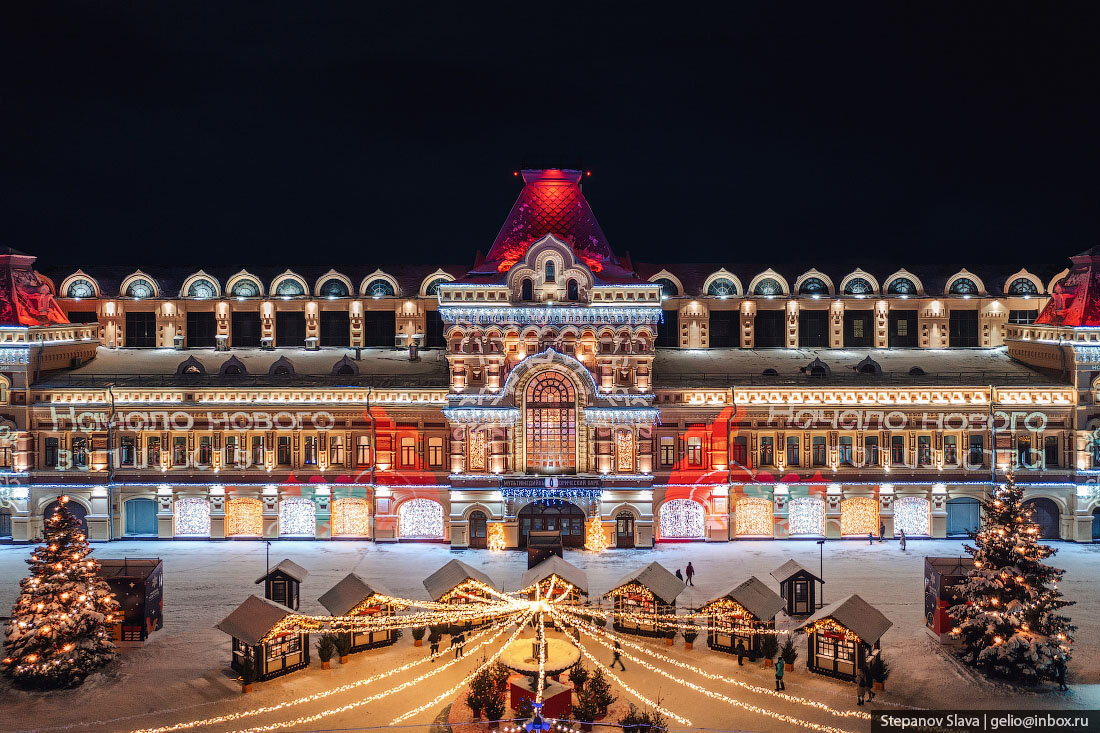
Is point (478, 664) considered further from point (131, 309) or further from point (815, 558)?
point (131, 309)

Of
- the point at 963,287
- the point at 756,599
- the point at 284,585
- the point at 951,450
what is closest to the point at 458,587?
the point at 284,585

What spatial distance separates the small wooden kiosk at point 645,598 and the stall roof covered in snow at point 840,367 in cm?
1860

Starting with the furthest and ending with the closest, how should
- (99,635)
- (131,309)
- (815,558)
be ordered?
(131,309) → (815,558) → (99,635)

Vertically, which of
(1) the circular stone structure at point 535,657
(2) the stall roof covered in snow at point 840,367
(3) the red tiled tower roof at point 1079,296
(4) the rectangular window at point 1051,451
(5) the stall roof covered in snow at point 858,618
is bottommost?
(1) the circular stone structure at point 535,657

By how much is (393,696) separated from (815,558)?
92.6 ft

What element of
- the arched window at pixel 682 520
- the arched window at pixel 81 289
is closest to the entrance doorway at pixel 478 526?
the arched window at pixel 682 520

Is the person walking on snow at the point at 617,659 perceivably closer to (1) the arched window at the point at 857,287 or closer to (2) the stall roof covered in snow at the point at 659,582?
(2) the stall roof covered in snow at the point at 659,582

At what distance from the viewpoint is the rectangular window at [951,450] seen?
61344 mm

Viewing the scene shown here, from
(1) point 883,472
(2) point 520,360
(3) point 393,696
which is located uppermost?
(2) point 520,360

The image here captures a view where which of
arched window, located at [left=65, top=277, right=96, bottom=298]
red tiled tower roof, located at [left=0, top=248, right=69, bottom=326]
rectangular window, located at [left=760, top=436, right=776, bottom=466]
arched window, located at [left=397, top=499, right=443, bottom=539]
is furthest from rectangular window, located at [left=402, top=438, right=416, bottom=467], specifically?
arched window, located at [left=65, top=277, right=96, bottom=298]

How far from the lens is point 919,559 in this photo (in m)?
56.8

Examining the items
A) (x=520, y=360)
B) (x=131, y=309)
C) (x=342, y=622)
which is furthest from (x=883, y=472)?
(x=131, y=309)

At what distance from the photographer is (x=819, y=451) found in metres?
61.6

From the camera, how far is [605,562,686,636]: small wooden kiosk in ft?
144
